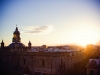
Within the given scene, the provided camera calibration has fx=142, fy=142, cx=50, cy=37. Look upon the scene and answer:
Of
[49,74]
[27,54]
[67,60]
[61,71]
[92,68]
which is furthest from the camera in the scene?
[27,54]

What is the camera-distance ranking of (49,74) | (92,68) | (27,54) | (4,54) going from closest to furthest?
(92,68), (49,74), (27,54), (4,54)

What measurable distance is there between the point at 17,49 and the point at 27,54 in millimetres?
5255

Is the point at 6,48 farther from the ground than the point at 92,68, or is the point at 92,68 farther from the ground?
the point at 6,48

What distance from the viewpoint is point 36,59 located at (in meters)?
28.3

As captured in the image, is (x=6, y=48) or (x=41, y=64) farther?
(x=6, y=48)

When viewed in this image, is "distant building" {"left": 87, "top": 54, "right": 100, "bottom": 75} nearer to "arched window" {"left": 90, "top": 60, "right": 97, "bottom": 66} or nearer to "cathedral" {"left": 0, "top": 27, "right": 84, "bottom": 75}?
"arched window" {"left": 90, "top": 60, "right": 97, "bottom": 66}

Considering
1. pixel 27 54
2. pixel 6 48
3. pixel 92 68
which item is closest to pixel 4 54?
pixel 6 48

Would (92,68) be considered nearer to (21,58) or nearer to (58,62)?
(58,62)

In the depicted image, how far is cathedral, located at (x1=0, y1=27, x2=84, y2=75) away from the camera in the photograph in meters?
25.6

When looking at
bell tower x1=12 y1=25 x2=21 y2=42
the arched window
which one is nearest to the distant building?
the arched window

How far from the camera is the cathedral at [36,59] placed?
25.6 meters

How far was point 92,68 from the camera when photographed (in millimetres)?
18781

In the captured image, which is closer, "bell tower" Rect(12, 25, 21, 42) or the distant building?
the distant building

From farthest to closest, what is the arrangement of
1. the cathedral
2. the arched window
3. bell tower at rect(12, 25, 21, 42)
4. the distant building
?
bell tower at rect(12, 25, 21, 42), the cathedral, the arched window, the distant building
